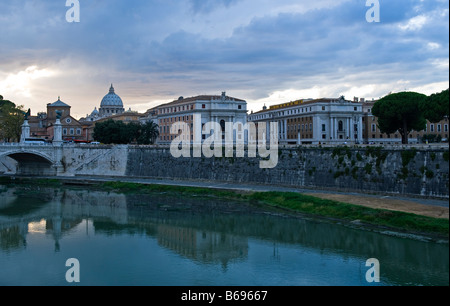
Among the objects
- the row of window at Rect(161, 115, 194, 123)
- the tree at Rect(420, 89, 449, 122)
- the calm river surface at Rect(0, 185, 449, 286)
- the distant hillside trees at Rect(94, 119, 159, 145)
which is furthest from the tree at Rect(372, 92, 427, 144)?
the distant hillside trees at Rect(94, 119, 159, 145)

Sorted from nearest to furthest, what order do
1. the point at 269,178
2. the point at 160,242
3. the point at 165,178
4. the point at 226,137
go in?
the point at 160,242 < the point at 269,178 < the point at 165,178 < the point at 226,137

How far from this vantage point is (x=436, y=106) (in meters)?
35.8

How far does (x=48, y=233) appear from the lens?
87.5 feet

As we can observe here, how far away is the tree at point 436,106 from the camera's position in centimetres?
3456

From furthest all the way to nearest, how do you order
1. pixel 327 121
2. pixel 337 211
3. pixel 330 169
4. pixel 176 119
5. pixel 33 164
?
pixel 176 119
pixel 327 121
pixel 33 164
pixel 330 169
pixel 337 211

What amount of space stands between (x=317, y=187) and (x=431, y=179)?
9.67 meters

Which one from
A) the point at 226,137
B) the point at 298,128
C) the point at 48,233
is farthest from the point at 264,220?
the point at 298,128

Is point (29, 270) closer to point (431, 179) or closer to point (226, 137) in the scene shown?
point (431, 179)

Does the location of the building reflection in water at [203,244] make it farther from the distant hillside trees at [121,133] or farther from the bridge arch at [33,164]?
the distant hillside trees at [121,133]

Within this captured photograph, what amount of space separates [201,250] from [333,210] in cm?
934

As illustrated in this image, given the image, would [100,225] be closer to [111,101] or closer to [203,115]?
[203,115]

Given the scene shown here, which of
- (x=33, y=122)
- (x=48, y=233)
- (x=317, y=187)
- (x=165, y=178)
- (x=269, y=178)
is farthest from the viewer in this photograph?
(x=33, y=122)

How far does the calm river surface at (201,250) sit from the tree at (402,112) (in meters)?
20.4

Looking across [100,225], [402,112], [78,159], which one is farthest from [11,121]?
[402,112]
